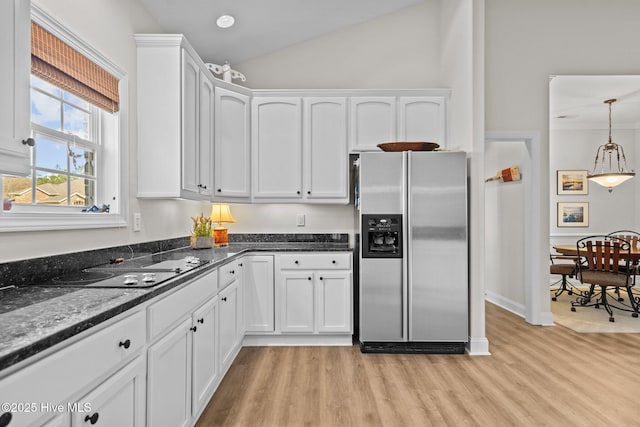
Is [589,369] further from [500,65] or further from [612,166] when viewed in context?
[612,166]

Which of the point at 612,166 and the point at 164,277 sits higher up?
the point at 612,166

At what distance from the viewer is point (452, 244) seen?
3.34 metres

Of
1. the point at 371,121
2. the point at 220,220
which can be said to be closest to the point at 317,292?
the point at 220,220

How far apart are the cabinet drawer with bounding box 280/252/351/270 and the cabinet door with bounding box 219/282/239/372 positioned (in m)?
0.64

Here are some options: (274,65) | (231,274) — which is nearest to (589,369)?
(231,274)

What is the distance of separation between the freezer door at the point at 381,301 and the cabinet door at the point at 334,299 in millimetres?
165

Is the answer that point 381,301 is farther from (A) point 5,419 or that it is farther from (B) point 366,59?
(A) point 5,419

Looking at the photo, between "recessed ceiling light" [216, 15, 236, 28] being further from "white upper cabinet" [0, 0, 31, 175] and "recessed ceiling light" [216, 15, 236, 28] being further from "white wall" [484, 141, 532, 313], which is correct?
"white wall" [484, 141, 532, 313]

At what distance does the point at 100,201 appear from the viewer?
2.42 meters

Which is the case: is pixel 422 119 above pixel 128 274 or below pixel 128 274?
above

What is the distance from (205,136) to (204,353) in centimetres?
185

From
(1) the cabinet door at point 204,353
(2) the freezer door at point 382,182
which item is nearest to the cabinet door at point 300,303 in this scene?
(2) the freezer door at point 382,182

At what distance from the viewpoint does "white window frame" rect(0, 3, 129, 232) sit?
1686mm

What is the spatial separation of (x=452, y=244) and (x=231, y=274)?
6.28 feet
